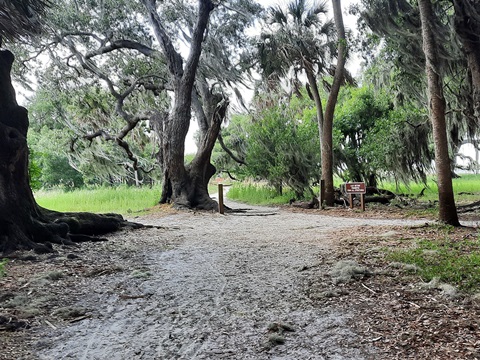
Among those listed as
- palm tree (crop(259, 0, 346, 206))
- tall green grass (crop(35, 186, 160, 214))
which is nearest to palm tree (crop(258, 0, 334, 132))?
palm tree (crop(259, 0, 346, 206))

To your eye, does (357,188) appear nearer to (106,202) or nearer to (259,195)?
(259,195)

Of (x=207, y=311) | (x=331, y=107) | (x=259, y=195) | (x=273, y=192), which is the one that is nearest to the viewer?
(x=207, y=311)

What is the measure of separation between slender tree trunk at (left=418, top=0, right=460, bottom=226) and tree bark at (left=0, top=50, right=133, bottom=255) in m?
6.60

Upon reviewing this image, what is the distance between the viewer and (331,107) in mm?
13648

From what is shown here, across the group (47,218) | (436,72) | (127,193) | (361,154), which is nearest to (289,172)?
(361,154)

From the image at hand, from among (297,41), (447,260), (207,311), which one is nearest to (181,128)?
(297,41)

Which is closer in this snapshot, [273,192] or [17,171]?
[17,171]

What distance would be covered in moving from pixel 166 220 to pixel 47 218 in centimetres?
454

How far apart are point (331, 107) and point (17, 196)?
10525mm

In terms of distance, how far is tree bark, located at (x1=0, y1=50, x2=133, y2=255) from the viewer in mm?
5547

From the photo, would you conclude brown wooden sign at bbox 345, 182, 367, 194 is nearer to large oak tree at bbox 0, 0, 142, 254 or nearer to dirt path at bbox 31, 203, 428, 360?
dirt path at bbox 31, 203, 428, 360

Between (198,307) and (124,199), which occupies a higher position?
(124,199)

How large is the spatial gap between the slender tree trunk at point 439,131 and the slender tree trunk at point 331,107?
4.94m

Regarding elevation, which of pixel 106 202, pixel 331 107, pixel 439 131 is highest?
pixel 331 107
